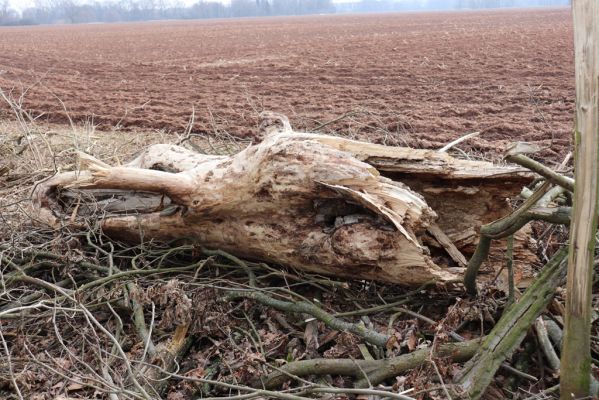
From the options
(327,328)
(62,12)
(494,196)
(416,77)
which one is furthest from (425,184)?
(62,12)

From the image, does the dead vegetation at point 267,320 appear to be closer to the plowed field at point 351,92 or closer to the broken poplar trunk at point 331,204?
the broken poplar trunk at point 331,204

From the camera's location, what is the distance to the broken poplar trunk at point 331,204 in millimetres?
3068

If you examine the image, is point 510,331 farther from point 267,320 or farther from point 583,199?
point 267,320

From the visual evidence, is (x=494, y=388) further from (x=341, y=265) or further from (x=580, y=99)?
(x=580, y=99)

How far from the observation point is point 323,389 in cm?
244

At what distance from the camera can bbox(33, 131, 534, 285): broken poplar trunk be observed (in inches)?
121

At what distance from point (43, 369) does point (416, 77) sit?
12.9 m

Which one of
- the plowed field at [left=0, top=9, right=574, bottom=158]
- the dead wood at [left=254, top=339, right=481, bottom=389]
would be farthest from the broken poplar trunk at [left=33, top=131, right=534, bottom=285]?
the plowed field at [left=0, top=9, right=574, bottom=158]

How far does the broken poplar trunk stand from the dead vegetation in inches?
1.5

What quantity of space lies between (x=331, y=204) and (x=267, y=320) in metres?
0.75

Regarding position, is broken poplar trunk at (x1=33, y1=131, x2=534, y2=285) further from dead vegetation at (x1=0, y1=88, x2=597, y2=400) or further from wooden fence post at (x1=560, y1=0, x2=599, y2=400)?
wooden fence post at (x1=560, y1=0, x2=599, y2=400)

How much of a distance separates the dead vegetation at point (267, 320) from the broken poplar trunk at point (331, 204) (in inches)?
1.5

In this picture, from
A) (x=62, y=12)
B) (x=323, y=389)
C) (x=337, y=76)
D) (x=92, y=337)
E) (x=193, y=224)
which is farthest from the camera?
(x=62, y=12)

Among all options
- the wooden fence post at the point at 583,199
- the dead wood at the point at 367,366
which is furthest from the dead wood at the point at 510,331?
the wooden fence post at the point at 583,199
